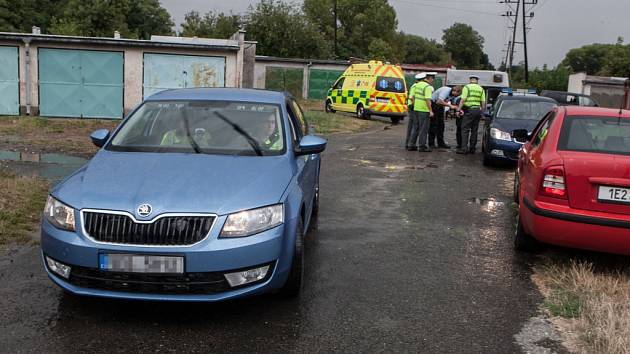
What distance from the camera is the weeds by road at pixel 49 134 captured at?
12253 millimetres

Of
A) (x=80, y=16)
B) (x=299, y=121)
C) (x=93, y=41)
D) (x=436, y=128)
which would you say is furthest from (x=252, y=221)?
(x=80, y=16)

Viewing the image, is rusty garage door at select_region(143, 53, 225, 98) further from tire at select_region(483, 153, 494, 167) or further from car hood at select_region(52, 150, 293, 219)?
car hood at select_region(52, 150, 293, 219)

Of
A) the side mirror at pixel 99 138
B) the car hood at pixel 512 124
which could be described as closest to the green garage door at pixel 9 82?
the car hood at pixel 512 124

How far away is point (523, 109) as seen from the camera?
12.2 meters

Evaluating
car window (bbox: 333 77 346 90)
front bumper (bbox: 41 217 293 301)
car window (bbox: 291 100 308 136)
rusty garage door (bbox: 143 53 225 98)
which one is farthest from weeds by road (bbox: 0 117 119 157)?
car window (bbox: 333 77 346 90)

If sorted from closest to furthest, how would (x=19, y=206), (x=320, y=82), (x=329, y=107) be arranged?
(x=19, y=206)
(x=329, y=107)
(x=320, y=82)

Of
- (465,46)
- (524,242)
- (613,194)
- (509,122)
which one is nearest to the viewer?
(613,194)

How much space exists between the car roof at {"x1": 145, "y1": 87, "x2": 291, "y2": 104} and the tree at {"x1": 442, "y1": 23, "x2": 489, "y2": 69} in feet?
354

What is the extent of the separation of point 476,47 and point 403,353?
4419 inches

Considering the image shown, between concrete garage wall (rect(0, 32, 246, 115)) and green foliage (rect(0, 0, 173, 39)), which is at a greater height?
green foliage (rect(0, 0, 173, 39))

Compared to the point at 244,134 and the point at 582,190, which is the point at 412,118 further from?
the point at 244,134

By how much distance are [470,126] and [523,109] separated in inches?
56.7

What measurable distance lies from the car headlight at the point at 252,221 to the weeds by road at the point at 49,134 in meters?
8.69

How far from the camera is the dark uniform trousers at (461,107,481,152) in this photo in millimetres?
13047
